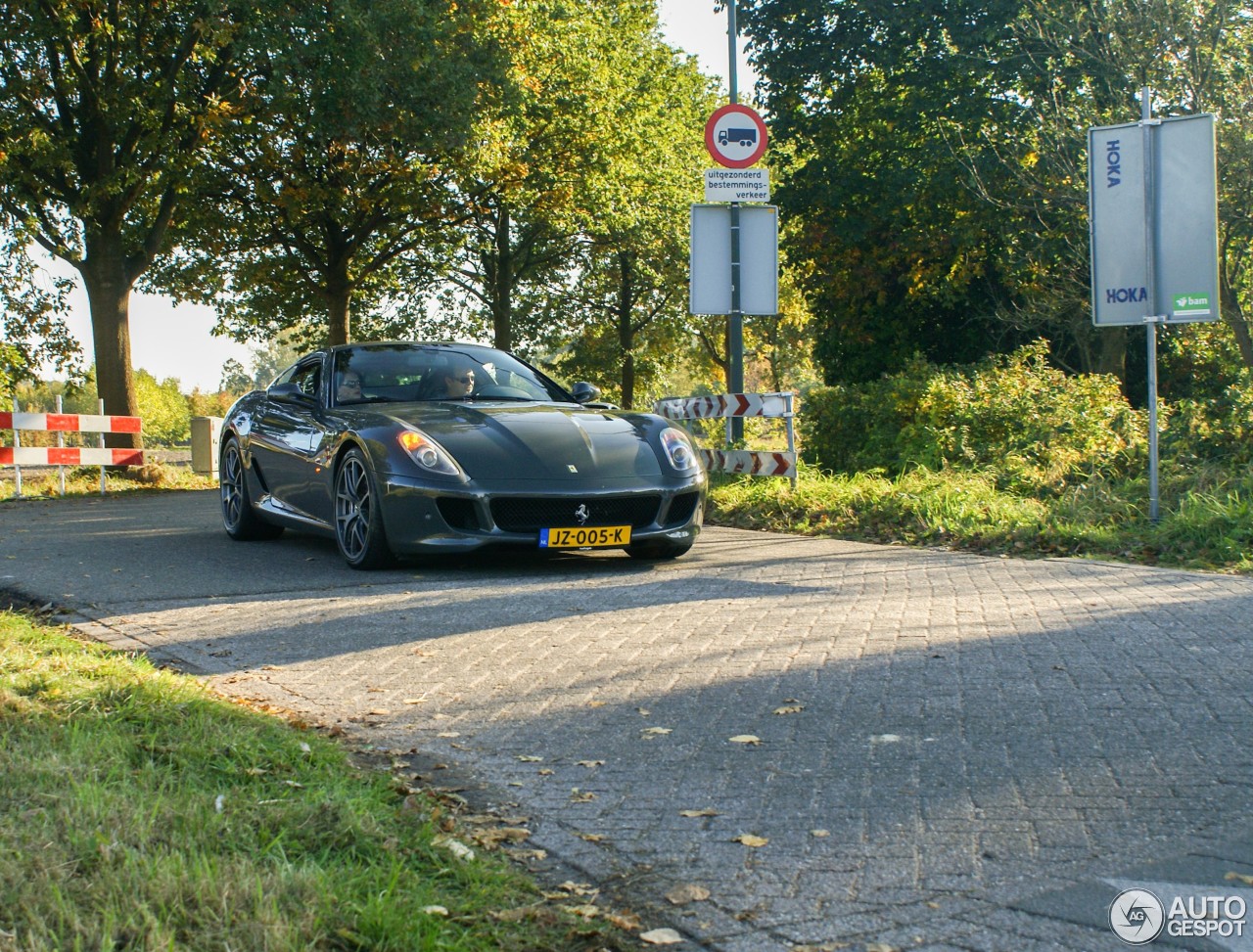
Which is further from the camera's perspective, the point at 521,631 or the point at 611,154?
the point at 611,154

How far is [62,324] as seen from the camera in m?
23.0

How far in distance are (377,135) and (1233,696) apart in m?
18.9

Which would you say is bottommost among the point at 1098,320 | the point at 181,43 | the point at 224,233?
the point at 1098,320

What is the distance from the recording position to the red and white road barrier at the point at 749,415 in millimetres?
11000

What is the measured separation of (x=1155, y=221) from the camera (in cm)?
930

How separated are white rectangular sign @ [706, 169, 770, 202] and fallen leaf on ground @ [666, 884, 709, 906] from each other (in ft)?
35.1

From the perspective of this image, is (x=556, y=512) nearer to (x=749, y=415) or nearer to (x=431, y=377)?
(x=431, y=377)

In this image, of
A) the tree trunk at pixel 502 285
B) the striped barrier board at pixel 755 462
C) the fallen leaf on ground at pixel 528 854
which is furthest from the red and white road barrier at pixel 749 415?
the tree trunk at pixel 502 285

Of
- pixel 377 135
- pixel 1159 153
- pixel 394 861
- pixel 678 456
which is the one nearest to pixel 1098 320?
pixel 1159 153

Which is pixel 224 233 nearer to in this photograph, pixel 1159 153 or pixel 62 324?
pixel 62 324

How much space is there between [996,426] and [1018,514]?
3766 millimetres

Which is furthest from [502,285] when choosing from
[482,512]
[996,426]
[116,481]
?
[482,512]

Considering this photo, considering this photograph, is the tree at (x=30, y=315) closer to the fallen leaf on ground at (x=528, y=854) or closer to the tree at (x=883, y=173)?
the tree at (x=883, y=173)

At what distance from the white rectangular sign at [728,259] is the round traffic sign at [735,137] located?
49cm
